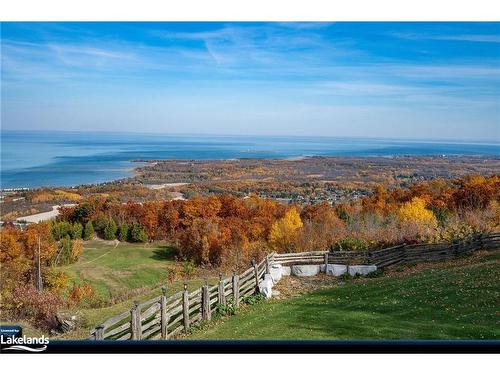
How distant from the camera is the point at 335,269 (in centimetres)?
1434

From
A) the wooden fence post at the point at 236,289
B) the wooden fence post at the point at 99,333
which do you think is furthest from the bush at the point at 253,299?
the wooden fence post at the point at 99,333

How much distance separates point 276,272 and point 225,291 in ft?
12.2

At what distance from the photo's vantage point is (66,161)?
25.9 ft

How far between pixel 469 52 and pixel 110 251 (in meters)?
6.50

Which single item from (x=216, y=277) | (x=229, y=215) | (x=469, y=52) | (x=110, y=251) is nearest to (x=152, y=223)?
(x=110, y=251)

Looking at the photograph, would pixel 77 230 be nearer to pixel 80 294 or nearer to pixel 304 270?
pixel 80 294

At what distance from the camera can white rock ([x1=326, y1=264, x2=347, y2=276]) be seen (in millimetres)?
14328

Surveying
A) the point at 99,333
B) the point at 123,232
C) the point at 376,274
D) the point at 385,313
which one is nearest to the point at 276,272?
the point at 376,274

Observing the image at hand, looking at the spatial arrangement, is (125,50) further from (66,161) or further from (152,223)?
(152,223)

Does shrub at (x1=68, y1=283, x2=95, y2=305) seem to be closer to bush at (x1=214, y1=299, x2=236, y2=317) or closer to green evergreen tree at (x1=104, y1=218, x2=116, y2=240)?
green evergreen tree at (x1=104, y1=218, x2=116, y2=240)

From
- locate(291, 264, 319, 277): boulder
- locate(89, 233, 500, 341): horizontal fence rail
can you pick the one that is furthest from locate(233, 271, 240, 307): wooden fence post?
locate(291, 264, 319, 277): boulder

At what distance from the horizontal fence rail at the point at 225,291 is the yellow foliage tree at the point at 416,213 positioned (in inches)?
58.8

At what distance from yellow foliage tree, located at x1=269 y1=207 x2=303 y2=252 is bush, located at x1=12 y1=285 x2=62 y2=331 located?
427 cm

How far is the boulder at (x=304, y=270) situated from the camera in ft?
45.7
